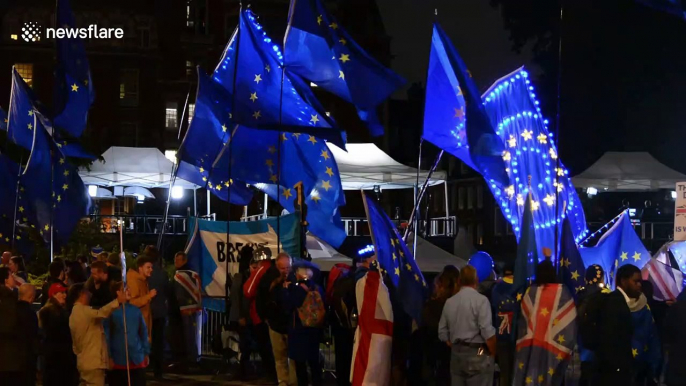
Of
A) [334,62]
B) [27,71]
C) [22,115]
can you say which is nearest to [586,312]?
[334,62]

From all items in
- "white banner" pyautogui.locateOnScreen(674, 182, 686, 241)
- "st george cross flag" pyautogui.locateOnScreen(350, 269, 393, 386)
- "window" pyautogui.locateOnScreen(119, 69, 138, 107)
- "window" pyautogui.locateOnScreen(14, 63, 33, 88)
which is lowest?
"st george cross flag" pyautogui.locateOnScreen(350, 269, 393, 386)

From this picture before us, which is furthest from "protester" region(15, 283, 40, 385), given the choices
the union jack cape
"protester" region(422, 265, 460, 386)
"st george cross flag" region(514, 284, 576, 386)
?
"st george cross flag" region(514, 284, 576, 386)

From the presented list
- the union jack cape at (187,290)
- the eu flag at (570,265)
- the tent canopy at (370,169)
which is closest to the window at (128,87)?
the tent canopy at (370,169)

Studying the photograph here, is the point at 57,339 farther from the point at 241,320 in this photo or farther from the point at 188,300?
the point at 188,300

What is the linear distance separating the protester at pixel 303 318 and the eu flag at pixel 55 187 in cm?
757

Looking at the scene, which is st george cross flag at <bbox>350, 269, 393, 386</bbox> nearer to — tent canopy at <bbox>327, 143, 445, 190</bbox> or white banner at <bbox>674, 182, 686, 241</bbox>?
white banner at <bbox>674, 182, 686, 241</bbox>

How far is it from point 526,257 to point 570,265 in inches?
22.5

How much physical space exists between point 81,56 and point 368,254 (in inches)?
337

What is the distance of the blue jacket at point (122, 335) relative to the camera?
39.2ft

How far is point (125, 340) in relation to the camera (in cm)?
1186

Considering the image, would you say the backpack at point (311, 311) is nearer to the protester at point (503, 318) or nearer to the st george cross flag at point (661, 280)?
the protester at point (503, 318)

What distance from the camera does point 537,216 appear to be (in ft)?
54.3

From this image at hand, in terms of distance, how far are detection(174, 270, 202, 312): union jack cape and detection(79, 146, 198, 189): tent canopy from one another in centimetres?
2003

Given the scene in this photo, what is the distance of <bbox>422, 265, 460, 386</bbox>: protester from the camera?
1211cm
